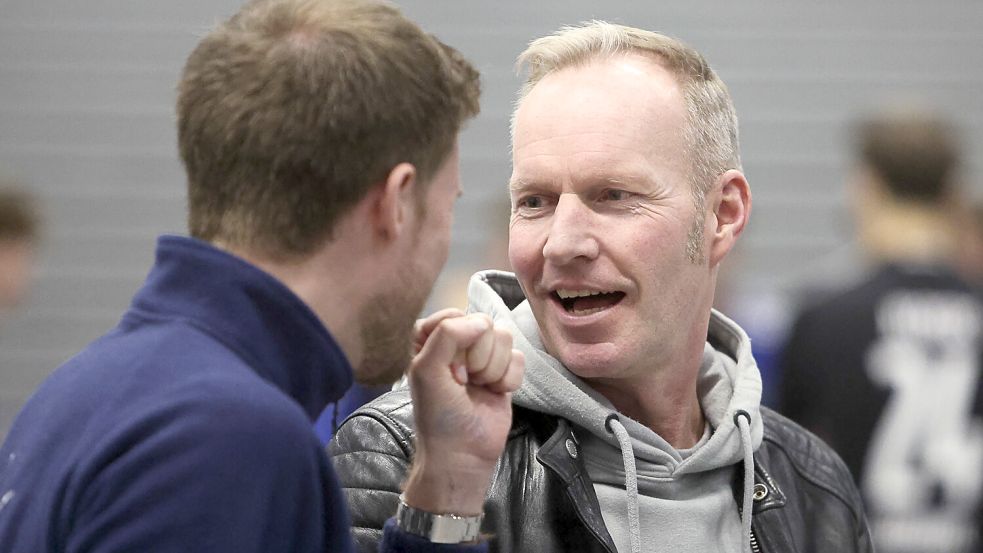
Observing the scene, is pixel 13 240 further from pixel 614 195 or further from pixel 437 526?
pixel 437 526

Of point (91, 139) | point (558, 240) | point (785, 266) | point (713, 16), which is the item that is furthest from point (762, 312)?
point (558, 240)

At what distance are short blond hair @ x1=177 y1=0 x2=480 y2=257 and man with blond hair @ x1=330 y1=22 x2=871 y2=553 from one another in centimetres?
63

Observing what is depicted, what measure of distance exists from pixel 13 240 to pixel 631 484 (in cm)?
406

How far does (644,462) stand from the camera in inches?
91.1

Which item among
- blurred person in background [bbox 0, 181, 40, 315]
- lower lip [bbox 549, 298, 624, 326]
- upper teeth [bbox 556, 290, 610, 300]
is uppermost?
upper teeth [bbox 556, 290, 610, 300]

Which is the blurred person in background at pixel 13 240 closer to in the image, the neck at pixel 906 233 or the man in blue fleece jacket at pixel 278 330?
the neck at pixel 906 233

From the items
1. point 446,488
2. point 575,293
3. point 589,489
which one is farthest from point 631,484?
point 446,488

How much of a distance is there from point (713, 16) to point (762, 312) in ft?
6.42

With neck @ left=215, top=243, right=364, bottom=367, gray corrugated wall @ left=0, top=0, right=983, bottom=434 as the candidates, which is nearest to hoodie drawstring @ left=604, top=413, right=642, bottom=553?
neck @ left=215, top=243, right=364, bottom=367

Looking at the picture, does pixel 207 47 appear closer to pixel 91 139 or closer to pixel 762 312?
pixel 762 312

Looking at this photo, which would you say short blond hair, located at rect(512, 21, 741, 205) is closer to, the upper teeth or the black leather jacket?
the upper teeth

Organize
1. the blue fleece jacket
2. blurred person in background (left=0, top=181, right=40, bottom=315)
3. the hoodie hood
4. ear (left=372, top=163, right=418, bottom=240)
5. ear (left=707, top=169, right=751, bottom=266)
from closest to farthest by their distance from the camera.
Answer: the blue fleece jacket → ear (left=372, top=163, right=418, bottom=240) → the hoodie hood → ear (left=707, top=169, right=751, bottom=266) → blurred person in background (left=0, top=181, right=40, bottom=315)

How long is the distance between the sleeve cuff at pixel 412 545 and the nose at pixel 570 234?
62cm

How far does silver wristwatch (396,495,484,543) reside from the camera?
180 cm
